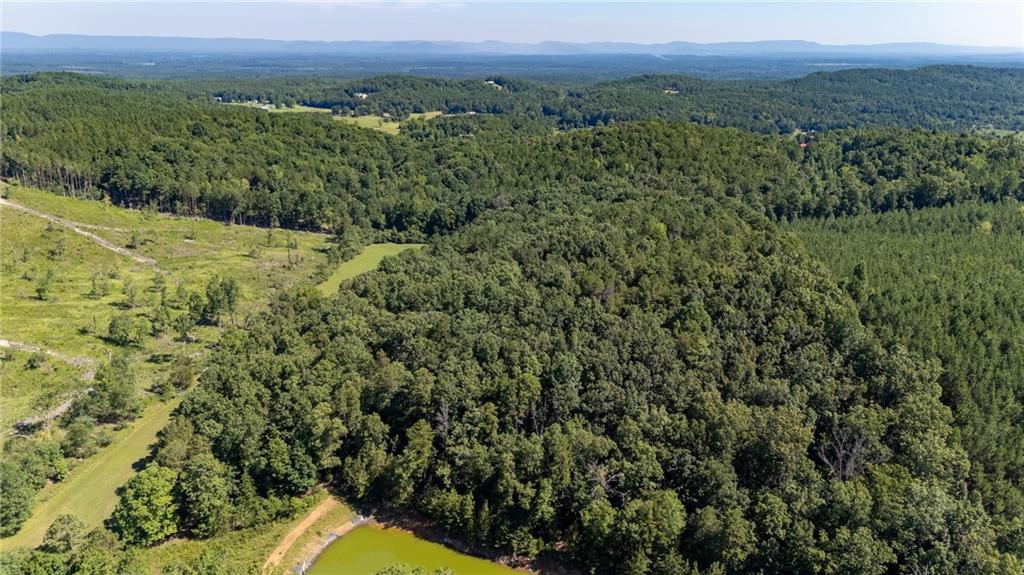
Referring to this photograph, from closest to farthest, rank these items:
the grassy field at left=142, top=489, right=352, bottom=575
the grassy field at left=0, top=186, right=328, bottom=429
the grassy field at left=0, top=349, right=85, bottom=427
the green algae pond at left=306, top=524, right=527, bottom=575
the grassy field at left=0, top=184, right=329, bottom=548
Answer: the grassy field at left=142, top=489, right=352, bottom=575
the green algae pond at left=306, top=524, right=527, bottom=575
the grassy field at left=0, top=184, right=329, bottom=548
the grassy field at left=0, top=349, right=85, bottom=427
the grassy field at left=0, top=186, right=328, bottom=429

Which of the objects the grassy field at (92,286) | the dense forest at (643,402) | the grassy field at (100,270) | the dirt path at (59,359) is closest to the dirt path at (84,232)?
the grassy field at (92,286)

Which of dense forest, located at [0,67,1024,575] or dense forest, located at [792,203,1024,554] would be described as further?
dense forest, located at [792,203,1024,554]

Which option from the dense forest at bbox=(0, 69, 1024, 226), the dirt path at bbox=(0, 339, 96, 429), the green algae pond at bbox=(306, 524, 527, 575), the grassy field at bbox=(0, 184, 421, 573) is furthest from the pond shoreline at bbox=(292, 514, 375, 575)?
the dense forest at bbox=(0, 69, 1024, 226)

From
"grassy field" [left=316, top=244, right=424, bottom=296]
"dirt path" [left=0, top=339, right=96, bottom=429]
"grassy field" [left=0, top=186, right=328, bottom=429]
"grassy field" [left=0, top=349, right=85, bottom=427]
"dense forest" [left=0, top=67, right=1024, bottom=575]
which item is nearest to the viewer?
"dense forest" [left=0, top=67, right=1024, bottom=575]

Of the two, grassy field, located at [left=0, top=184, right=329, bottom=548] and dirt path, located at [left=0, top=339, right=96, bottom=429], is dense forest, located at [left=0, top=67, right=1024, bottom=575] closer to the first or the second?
dirt path, located at [left=0, top=339, right=96, bottom=429]

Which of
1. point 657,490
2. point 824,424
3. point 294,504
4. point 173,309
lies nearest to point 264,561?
point 294,504

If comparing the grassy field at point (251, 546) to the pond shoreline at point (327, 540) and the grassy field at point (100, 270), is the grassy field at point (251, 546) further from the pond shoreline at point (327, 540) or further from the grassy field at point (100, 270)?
the grassy field at point (100, 270)

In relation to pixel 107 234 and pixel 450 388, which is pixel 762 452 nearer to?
pixel 450 388
